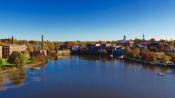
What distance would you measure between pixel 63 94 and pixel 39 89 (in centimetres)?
142

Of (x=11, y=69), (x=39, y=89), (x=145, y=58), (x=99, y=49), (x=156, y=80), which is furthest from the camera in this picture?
(x=99, y=49)

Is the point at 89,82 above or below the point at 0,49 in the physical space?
below

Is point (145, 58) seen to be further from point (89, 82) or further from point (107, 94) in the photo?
point (107, 94)

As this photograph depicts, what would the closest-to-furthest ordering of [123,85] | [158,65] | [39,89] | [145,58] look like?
1. [39,89]
2. [123,85]
3. [158,65]
4. [145,58]

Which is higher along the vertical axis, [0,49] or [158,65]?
[0,49]

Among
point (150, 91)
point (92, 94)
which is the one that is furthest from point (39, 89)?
point (150, 91)

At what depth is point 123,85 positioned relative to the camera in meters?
12.1

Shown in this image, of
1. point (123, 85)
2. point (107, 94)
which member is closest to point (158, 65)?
point (123, 85)

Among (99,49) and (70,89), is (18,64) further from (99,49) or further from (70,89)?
(99,49)

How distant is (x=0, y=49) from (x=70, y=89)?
39.9ft

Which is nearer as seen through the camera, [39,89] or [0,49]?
[39,89]

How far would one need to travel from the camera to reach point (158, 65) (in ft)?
67.4

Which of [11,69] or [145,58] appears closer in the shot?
[11,69]

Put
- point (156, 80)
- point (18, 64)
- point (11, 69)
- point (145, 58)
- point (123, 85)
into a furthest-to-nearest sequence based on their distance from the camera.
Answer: point (145, 58) < point (18, 64) < point (11, 69) < point (156, 80) < point (123, 85)
